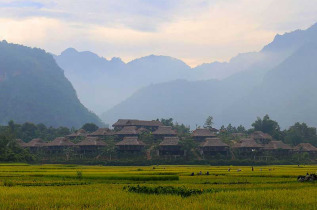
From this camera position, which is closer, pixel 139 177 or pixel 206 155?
pixel 139 177

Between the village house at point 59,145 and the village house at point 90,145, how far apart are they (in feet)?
7.50

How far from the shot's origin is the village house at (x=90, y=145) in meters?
74.1

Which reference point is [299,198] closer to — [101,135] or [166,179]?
[166,179]

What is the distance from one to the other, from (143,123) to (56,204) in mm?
76183

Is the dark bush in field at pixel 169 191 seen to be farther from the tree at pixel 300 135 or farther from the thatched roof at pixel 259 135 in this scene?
the tree at pixel 300 135

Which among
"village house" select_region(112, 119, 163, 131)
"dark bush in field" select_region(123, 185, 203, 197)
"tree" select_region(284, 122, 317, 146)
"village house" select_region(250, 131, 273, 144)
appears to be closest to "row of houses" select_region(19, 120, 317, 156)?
"village house" select_region(112, 119, 163, 131)

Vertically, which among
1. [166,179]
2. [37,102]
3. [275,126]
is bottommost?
[166,179]

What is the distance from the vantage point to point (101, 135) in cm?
8344

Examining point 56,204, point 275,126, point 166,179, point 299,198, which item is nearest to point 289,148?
point 275,126

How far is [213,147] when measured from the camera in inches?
2876

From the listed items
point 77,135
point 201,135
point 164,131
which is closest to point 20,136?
point 77,135

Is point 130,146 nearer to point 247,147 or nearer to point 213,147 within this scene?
point 213,147

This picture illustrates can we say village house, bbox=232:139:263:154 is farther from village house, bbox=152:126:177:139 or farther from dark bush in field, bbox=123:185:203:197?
dark bush in field, bbox=123:185:203:197

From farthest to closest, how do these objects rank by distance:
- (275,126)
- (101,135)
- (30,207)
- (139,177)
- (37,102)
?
(37,102) → (275,126) → (101,135) → (139,177) → (30,207)
